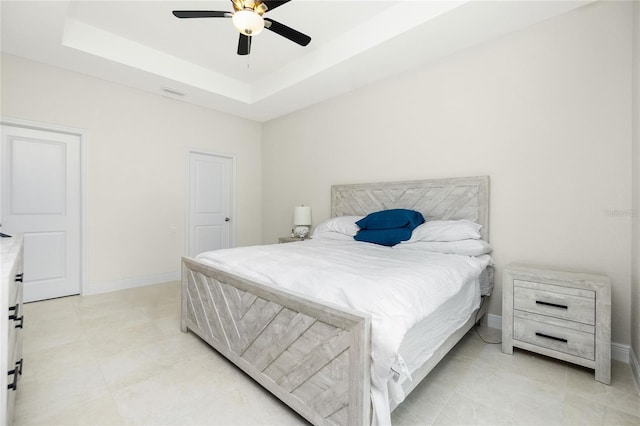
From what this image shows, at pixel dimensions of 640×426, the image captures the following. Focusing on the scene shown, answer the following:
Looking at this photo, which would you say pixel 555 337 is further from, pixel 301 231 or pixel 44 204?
pixel 44 204

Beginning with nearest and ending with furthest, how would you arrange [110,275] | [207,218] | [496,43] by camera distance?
[496,43] < [110,275] < [207,218]

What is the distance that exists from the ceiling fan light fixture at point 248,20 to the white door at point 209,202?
2.87 m

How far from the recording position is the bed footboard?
121cm

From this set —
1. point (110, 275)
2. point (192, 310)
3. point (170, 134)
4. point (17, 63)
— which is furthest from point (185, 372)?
point (17, 63)

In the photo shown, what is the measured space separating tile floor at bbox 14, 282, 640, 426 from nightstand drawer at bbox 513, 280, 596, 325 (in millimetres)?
373

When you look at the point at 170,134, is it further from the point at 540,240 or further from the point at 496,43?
the point at 540,240

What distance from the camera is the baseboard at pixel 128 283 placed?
11.7 ft

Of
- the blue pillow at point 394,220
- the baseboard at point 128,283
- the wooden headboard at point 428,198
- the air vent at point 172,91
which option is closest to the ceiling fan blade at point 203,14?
the air vent at point 172,91

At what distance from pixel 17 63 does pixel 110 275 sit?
98.1 inches

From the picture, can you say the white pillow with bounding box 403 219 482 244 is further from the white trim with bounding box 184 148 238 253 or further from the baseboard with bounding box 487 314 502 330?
the white trim with bounding box 184 148 238 253

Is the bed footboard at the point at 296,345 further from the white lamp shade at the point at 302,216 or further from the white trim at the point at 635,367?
the white lamp shade at the point at 302,216

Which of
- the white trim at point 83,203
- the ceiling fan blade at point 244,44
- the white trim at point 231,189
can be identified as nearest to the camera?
the ceiling fan blade at point 244,44

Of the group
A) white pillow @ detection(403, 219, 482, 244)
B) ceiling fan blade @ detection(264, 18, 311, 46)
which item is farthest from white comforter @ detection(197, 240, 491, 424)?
ceiling fan blade @ detection(264, 18, 311, 46)

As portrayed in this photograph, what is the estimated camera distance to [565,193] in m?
2.32
